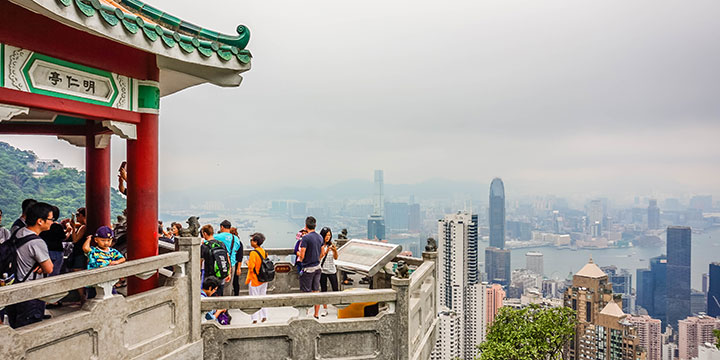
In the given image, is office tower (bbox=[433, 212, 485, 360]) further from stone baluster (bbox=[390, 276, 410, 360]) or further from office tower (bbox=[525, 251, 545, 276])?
office tower (bbox=[525, 251, 545, 276])

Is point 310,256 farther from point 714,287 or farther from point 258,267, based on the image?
point 714,287

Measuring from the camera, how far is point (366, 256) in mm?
9969

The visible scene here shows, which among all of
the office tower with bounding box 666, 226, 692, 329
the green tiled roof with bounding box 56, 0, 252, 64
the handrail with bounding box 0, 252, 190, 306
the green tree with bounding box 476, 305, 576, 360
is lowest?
the office tower with bounding box 666, 226, 692, 329

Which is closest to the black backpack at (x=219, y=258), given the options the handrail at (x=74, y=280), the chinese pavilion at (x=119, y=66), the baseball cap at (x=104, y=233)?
the chinese pavilion at (x=119, y=66)

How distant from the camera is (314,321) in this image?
755 centimetres

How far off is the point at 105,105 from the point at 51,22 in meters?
1.25

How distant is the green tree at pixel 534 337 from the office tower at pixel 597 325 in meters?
20.0

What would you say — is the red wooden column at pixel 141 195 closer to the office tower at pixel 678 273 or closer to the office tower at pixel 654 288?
the office tower at pixel 678 273

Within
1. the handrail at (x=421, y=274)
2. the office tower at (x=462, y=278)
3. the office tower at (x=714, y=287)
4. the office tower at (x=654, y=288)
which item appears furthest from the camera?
the office tower at (x=654, y=288)

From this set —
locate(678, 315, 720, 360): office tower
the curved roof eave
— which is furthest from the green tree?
locate(678, 315, 720, 360): office tower

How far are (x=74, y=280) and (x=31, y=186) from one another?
115 ft

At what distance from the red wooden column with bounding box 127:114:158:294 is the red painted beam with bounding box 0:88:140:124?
305mm

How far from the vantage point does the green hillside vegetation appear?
1182 inches

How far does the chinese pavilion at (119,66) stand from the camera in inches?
203
